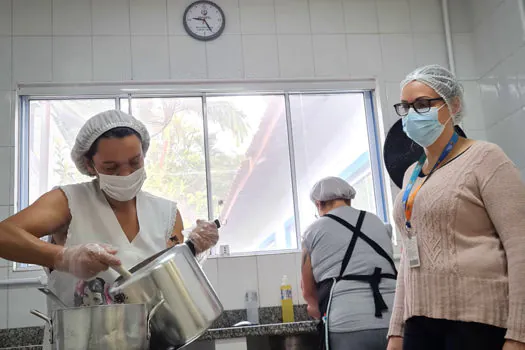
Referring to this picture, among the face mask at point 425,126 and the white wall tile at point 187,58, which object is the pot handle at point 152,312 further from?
the white wall tile at point 187,58

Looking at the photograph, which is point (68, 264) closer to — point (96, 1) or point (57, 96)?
point (57, 96)

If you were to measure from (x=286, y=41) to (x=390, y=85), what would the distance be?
73 cm

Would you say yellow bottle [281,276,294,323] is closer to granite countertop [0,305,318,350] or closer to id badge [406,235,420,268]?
granite countertop [0,305,318,350]

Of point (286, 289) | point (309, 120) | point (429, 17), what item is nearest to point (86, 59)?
point (309, 120)

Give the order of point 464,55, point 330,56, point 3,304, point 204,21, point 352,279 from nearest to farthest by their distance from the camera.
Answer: point 352,279
point 3,304
point 204,21
point 330,56
point 464,55

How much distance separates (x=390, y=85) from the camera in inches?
144

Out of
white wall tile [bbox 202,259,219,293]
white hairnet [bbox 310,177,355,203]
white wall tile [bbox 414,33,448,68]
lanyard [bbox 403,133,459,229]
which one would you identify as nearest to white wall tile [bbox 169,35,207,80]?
white wall tile [bbox 202,259,219,293]

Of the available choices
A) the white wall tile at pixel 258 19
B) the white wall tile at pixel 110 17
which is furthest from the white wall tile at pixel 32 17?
the white wall tile at pixel 258 19

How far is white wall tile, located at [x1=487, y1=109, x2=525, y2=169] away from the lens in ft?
10.5

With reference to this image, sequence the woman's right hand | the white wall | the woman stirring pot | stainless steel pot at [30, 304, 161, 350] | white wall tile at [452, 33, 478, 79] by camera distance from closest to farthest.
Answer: stainless steel pot at [30, 304, 161, 350] → the woman stirring pot → the woman's right hand → the white wall → white wall tile at [452, 33, 478, 79]

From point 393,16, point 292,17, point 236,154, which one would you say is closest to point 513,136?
point 393,16

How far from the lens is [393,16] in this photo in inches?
149

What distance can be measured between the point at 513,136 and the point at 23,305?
2914 millimetres

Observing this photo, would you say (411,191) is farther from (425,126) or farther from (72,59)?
(72,59)
